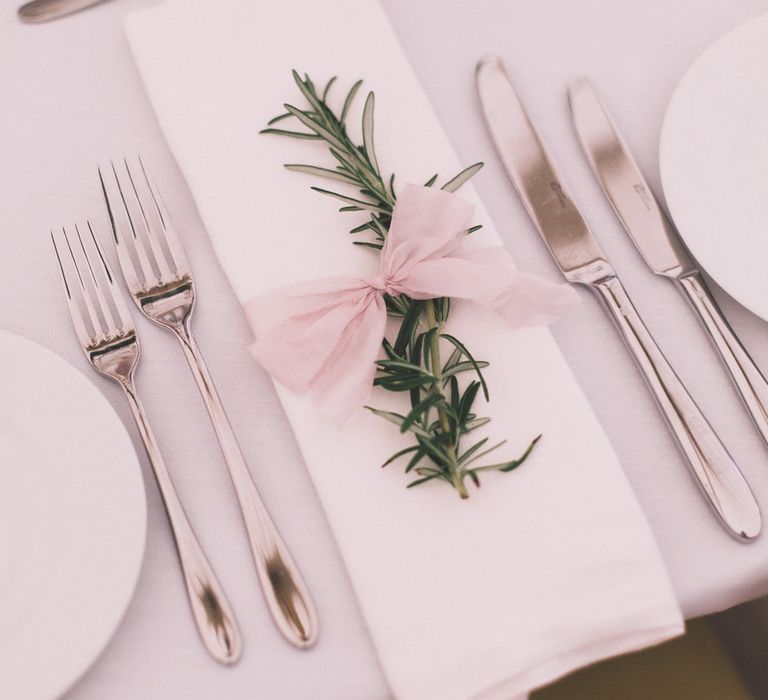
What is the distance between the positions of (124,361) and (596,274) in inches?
18.4

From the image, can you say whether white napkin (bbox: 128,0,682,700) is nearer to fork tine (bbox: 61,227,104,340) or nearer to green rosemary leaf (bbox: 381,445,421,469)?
green rosemary leaf (bbox: 381,445,421,469)

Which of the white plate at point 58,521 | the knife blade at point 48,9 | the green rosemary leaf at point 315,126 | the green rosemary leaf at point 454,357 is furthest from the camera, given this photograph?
the knife blade at point 48,9

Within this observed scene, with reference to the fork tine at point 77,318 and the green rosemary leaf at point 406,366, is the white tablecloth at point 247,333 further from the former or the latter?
the green rosemary leaf at point 406,366

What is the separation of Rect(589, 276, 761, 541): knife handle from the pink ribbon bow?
0.10 meters

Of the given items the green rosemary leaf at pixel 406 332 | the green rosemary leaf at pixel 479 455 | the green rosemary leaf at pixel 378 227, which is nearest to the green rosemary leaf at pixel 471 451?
the green rosemary leaf at pixel 479 455

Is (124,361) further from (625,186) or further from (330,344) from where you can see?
(625,186)

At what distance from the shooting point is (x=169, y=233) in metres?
Answer: 0.73

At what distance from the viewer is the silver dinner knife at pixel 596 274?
2.00ft

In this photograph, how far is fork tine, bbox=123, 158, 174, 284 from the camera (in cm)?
72

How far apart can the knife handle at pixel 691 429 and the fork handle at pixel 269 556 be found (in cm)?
35

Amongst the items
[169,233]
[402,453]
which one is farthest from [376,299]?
[169,233]

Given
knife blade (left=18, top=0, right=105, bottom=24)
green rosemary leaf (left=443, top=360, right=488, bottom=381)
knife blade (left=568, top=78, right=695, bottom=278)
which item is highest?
knife blade (left=18, top=0, right=105, bottom=24)

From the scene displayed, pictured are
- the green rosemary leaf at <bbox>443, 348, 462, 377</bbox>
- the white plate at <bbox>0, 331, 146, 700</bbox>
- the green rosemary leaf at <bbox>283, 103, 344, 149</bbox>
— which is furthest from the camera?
the green rosemary leaf at <bbox>283, 103, 344, 149</bbox>

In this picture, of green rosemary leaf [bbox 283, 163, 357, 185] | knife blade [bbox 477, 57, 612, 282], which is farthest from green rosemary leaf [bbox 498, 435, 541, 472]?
green rosemary leaf [bbox 283, 163, 357, 185]
